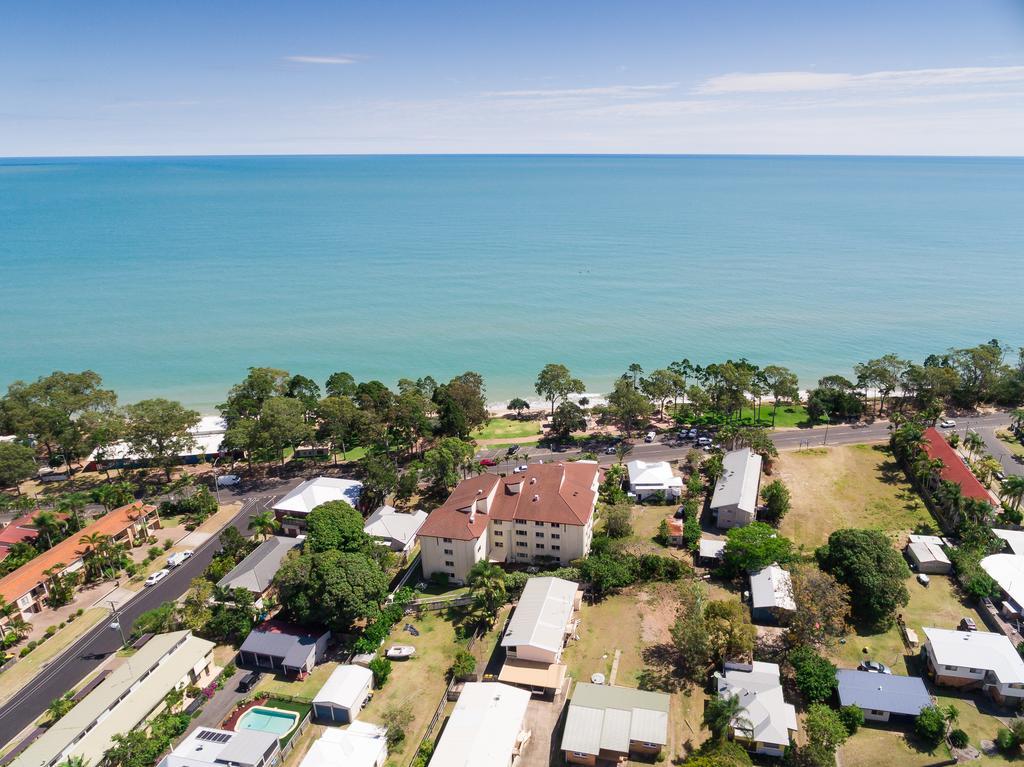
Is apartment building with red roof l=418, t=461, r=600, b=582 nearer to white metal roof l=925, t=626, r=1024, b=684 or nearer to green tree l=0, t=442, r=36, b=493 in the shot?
white metal roof l=925, t=626, r=1024, b=684

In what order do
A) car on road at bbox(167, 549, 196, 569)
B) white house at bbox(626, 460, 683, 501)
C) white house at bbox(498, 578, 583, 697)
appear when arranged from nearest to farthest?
1. white house at bbox(498, 578, 583, 697)
2. car on road at bbox(167, 549, 196, 569)
3. white house at bbox(626, 460, 683, 501)

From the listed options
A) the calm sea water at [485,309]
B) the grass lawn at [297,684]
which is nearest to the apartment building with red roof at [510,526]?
the grass lawn at [297,684]

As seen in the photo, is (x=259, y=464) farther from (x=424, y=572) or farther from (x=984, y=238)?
(x=984, y=238)

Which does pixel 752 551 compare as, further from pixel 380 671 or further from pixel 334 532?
pixel 334 532

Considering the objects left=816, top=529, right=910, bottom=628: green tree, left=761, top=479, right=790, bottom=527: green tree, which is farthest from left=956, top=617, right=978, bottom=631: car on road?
left=761, top=479, right=790, bottom=527: green tree

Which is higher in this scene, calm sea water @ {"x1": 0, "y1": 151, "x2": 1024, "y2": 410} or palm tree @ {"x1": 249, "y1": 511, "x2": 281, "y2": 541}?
calm sea water @ {"x1": 0, "y1": 151, "x2": 1024, "y2": 410}

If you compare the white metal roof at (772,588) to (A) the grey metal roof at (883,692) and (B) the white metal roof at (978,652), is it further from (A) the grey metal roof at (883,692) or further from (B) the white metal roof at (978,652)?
(B) the white metal roof at (978,652)

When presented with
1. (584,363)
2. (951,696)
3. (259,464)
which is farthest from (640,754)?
(584,363)

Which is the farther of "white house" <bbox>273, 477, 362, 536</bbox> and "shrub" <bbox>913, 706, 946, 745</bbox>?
"white house" <bbox>273, 477, 362, 536</bbox>
